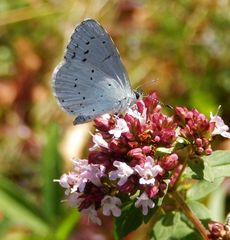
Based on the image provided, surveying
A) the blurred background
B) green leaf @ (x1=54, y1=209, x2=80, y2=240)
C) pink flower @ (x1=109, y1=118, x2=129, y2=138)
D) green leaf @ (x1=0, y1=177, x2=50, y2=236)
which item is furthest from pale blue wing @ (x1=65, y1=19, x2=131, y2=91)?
the blurred background

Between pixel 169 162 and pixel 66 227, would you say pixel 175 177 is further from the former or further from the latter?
pixel 66 227

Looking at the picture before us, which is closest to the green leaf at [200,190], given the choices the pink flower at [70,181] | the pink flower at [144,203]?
the pink flower at [144,203]

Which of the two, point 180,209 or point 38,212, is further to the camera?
point 38,212

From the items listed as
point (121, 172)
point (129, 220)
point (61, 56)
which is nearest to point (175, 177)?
point (129, 220)

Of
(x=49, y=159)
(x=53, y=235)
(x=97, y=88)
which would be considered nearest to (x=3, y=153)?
(x=49, y=159)

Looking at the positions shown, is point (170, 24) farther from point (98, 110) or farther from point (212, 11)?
point (98, 110)

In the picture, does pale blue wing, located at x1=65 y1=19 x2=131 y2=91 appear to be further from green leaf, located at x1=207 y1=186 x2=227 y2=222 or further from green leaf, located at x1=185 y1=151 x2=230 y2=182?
green leaf, located at x1=207 y1=186 x2=227 y2=222
